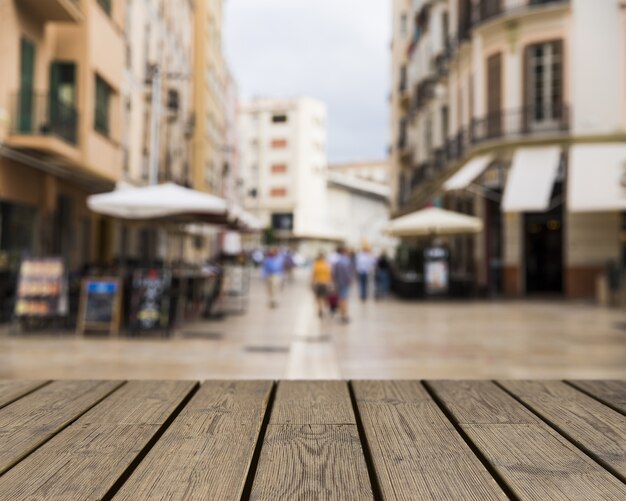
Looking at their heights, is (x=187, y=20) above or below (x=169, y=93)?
above

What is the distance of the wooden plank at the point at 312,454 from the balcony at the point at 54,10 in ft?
52.8

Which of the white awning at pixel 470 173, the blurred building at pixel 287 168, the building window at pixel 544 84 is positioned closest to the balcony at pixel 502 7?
the building window at pixel 544 84

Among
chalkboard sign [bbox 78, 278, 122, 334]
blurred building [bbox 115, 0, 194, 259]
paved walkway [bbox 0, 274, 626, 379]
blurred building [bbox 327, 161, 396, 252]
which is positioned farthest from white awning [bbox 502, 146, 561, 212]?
blurred building [bbox 327, 161, 396, 252]

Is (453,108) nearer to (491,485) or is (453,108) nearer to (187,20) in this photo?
(187,20)

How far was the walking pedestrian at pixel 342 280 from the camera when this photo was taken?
15289 millimetres

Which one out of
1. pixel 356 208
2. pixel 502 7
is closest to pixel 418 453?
pixel 502 7

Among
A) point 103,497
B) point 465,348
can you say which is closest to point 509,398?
point 103,497

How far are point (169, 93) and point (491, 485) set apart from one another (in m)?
33.7

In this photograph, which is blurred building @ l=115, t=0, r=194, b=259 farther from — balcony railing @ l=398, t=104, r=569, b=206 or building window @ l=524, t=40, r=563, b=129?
building window @ l=524, t=40, r=563, b=129

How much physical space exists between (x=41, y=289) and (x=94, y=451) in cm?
1059

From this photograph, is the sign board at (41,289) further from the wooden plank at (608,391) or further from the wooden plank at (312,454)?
the wooden plank at (608,391)

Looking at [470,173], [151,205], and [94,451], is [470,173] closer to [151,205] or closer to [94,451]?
[151,205]

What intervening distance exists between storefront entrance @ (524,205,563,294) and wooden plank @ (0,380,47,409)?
2312 centimetres

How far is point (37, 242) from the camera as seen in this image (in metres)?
17.8
